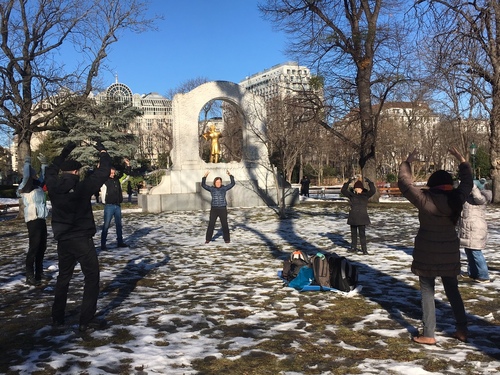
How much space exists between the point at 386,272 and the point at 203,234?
6747 millimetres

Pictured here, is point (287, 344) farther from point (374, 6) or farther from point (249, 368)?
point (374, 6)

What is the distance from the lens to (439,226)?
4.61 metres

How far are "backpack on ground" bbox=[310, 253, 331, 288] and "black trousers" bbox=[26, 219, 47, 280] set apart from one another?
4349 mm

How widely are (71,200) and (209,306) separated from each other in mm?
2284

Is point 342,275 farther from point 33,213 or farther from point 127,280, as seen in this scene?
point 33,213

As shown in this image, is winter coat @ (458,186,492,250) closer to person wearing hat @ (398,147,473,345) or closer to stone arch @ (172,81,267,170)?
person wearing hat @ (398,147,473,345)

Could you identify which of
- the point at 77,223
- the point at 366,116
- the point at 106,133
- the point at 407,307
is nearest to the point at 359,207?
the point at 407,307

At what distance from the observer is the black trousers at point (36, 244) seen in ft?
24.9

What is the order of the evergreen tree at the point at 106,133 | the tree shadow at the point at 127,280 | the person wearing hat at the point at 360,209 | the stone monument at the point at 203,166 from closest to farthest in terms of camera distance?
the tree shadow at the point at 127,280 < the person wearing hat at the point at 360,209 < the stone monument at the point at 203,166 < the evergreen tree at the point at 106,133

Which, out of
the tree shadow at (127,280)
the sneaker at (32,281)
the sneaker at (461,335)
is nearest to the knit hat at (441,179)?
the sneaker at (461,335)

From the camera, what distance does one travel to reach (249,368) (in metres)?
4.26

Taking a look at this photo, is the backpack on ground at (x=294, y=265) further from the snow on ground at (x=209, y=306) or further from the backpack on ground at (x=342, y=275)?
the backpack on ground at (x=342, y=275)

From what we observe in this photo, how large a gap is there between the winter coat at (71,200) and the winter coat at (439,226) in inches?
129

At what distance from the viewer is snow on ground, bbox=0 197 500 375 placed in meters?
4.52
